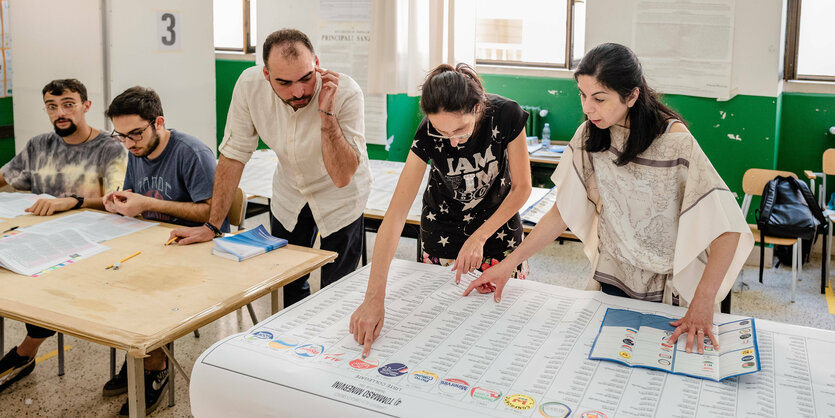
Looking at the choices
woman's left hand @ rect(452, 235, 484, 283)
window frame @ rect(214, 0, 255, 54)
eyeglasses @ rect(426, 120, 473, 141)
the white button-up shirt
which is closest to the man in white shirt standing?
the white button-up shirt

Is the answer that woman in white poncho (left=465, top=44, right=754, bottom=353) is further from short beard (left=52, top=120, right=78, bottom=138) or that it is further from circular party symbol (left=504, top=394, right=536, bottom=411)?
short beard (left=52, top=120, right=78, bottom=138)

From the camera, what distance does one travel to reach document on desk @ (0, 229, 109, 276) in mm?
2104

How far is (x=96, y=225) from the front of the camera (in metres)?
2.57

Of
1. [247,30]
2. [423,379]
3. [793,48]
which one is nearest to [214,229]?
[423,379]

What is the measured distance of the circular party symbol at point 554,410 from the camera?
4.14 feet

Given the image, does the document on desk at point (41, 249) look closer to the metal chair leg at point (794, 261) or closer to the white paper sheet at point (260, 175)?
the white paper sheet at point (260, 175)

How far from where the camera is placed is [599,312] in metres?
1.74

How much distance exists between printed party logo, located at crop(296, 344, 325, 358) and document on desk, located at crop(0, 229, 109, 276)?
1.01 m

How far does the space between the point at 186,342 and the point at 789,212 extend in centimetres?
320

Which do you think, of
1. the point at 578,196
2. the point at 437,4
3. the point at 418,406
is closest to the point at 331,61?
the point at 437,4

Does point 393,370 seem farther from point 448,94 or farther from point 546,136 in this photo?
point 546,136

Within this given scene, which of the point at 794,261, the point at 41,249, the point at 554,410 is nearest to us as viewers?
the point at 554,410

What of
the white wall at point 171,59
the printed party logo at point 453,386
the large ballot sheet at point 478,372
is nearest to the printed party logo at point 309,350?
the large ballot sheet at point 478,372

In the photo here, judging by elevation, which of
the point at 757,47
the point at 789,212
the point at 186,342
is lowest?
the point at 186,342
